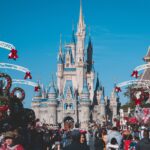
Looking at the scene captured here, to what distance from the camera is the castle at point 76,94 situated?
439 feet

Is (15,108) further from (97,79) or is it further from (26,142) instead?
(97,79)

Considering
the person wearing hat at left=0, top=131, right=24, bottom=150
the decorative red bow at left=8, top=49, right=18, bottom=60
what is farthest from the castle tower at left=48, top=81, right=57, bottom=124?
the person wearing hat at left=0, top=131, right=24, bottom=150

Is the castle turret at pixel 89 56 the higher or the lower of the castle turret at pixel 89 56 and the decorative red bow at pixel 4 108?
the higher

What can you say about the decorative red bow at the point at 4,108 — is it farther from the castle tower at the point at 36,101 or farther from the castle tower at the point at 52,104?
the castle tower at the point at 36,101

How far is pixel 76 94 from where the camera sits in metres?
139

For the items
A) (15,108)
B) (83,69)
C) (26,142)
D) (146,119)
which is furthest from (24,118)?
(83,69)

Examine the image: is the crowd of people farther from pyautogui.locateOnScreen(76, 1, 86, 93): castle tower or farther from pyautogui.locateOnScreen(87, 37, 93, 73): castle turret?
pyautogui.locateOnScreen(87, 37, 93, 73): castle turret

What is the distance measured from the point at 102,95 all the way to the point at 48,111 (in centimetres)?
1312

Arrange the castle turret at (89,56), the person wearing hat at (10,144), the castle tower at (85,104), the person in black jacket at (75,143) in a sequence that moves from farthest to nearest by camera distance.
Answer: the castle turret at (89,56) → the castle tower at (85,104) → the person in black jacket at (75,143) → the person wearing hat at (10,144)

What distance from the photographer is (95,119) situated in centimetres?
13600

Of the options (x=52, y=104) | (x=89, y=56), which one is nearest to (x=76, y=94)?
(x=52, y=104)

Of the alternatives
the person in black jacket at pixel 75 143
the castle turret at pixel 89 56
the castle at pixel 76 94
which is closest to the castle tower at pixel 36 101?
the castle at pixel 76 94

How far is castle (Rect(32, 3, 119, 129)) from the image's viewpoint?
134 meters

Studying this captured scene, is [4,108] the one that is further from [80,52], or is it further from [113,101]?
[80,52]
